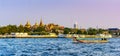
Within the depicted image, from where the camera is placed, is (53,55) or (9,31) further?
(9,31)

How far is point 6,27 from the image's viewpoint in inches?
7249

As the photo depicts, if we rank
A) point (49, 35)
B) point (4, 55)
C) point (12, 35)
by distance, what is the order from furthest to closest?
point (49, 35) → point (12, 35) → point (4, 55)

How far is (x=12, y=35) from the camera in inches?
6959

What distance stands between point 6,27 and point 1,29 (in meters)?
2.88

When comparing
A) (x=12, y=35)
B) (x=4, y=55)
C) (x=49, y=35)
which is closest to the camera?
(x=4, y=55)

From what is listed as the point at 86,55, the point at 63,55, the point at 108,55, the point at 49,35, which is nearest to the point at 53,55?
the point at 63,55

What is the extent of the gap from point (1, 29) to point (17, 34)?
11.3 m

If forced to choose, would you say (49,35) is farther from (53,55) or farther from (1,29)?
(53,55)

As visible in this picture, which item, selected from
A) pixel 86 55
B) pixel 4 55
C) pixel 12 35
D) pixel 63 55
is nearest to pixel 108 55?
pixel 86 55

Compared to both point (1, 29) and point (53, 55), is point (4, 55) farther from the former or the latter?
point (1, 29)

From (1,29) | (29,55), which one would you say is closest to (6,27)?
(1,29)

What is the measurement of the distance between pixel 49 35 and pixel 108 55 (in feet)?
503

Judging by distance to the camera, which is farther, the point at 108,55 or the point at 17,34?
the point at 17,34

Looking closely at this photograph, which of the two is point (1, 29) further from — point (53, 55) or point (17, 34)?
point (53, 55)
